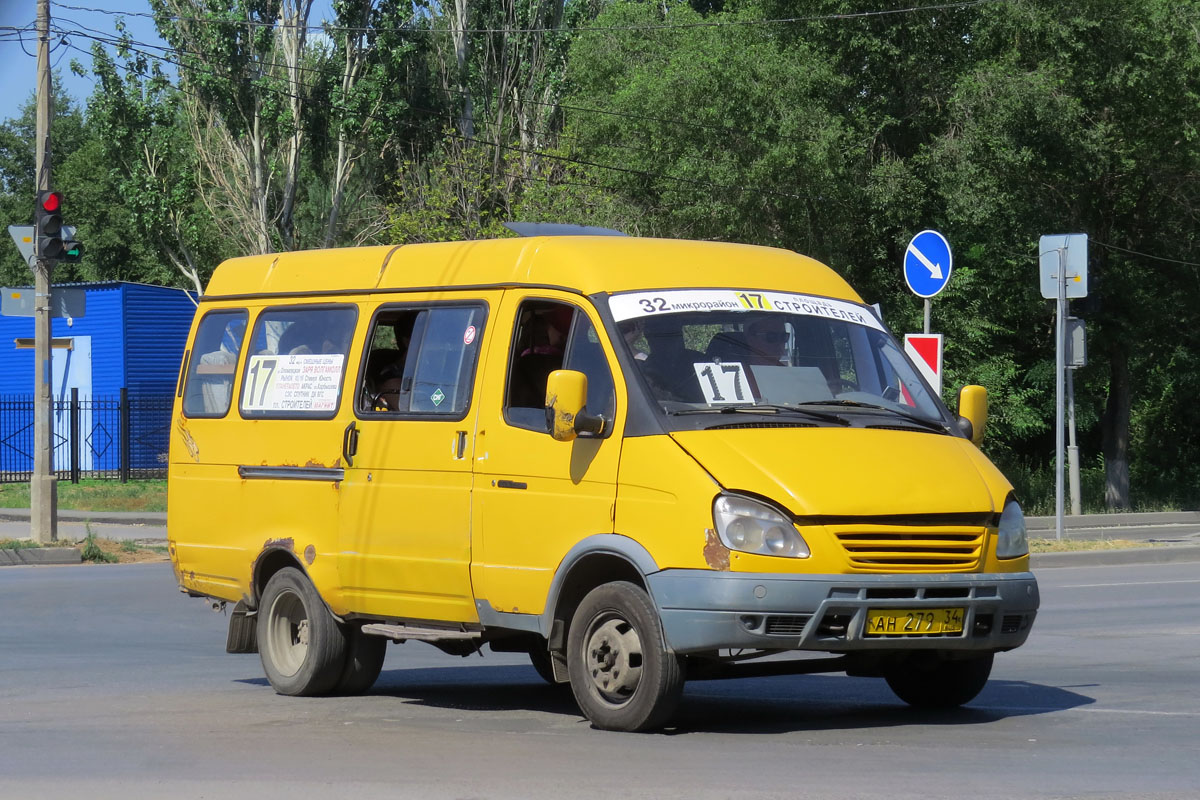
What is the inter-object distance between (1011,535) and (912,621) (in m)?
0.77

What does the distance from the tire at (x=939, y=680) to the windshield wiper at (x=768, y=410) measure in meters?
1.43

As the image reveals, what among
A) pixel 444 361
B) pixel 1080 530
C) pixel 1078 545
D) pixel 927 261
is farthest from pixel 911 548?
pixel 1080 530

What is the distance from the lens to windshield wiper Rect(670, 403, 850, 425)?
314 inches

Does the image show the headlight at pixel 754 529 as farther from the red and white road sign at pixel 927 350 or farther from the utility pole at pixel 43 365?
the utility pole at pixel 43 365

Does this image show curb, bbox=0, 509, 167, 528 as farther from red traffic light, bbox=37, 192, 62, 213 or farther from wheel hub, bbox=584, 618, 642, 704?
wheel hub, bbox=584, 618, 642, 704

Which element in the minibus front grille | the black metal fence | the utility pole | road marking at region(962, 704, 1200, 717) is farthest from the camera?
the black metal fence

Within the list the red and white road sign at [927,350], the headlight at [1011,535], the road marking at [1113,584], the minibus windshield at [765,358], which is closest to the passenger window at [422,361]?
the minibus windshield at [765,358]

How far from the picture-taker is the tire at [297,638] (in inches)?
373

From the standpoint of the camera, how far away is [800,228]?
99.6ft

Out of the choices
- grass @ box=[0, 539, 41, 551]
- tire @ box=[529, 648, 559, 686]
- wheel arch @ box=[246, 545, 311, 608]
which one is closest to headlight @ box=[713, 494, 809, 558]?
tire @ box=[529, 648, 559, 686]

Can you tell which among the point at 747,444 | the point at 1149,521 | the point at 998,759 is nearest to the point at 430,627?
the point at 747,444

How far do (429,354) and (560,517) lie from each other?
4.94 feet

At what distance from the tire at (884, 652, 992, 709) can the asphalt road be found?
175 millimetres

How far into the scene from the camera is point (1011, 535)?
805 cm
